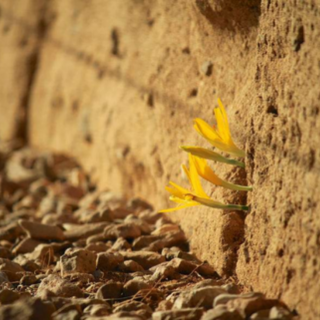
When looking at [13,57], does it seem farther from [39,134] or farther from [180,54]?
[180,54]

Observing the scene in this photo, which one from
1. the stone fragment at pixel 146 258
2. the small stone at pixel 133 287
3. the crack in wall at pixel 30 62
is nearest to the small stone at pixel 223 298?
the small stone at pixel 133 287

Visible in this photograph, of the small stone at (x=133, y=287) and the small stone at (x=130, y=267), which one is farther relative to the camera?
the small stone at (x=130, y=267)

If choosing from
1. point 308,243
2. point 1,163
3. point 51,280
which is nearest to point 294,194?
point 308,243

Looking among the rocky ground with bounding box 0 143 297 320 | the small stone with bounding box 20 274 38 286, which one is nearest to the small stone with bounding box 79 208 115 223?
the rocky ground with bounding box 0 143 297 320

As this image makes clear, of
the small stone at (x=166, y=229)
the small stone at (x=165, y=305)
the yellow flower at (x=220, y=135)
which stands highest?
the yellow flower at (x=220, y=135)

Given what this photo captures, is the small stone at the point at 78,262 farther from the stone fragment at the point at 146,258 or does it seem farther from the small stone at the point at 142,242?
the small stone at the point at 142,242

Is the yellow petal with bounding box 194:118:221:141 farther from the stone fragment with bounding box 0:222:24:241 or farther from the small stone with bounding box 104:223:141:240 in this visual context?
the stone fragment with bounding box 0:222:24:241

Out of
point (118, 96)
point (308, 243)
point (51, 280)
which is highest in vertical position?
point (118, 96)
